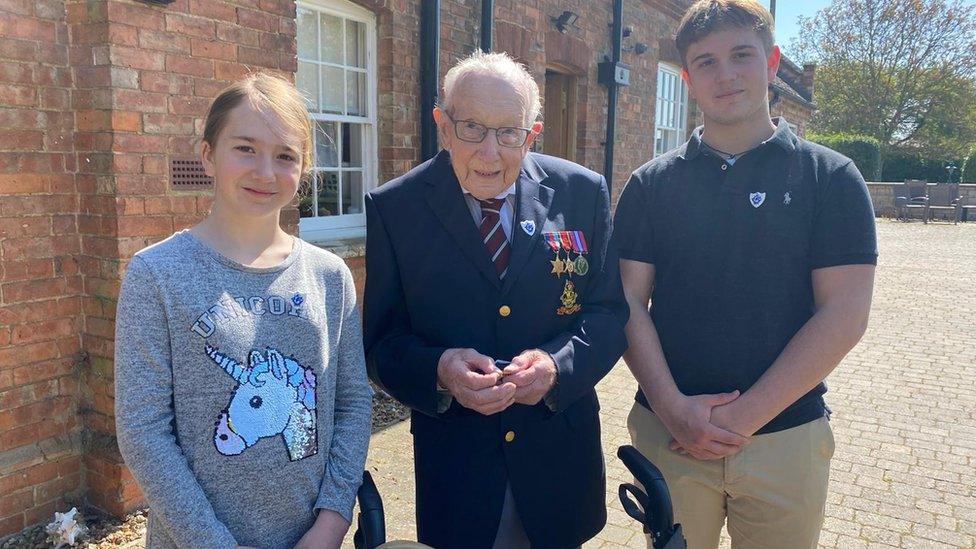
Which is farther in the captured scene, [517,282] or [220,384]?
[517,282]

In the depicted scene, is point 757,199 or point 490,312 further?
point 757,199

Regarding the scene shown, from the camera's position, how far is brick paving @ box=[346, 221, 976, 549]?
3.64 meters

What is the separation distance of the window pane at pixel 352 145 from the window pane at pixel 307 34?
625 mm

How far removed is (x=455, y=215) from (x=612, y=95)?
7506mm

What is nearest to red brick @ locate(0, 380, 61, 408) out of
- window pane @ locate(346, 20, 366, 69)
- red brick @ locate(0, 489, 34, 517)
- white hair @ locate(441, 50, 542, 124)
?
red brick @ locate(0, 489, 34, 517)

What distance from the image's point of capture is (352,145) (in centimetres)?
555

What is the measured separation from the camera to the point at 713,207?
217 centimetres

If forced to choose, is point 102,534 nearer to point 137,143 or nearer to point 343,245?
point 137,143

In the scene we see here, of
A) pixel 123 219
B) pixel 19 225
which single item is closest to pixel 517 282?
pixel 123 219

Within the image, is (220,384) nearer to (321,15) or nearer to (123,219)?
(123,219)

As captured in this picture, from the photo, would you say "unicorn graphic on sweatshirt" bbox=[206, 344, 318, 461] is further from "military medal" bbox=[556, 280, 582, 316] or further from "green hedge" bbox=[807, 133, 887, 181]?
"green hedge" bbox=[807, 133, 887, 181]

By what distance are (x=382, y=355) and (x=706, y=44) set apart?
1376 millimetres

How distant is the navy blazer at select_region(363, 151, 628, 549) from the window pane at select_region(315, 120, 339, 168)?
11.3ft

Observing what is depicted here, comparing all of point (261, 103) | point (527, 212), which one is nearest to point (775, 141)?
point (527, 212)
